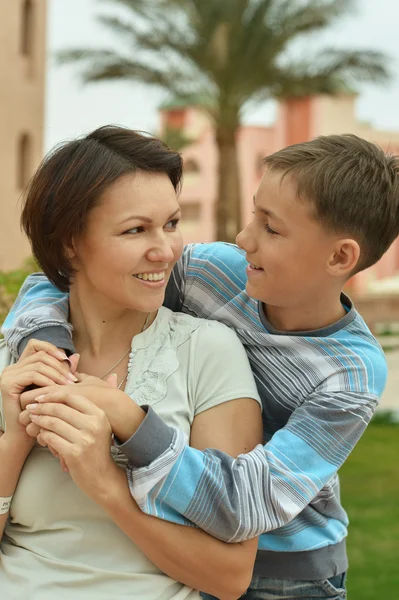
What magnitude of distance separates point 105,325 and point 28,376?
34 cm

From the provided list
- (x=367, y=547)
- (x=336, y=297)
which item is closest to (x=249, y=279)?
(x=336, y=297)

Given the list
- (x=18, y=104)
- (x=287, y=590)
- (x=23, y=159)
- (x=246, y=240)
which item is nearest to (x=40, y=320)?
(x=246, y=240)

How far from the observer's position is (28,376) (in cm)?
223

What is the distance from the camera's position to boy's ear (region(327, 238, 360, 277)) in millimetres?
2369

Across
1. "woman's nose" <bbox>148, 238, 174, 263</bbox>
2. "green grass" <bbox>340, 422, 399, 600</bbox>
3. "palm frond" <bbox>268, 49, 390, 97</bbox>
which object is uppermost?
"woman's nose" <bbox>148, 238, 174, 263</bbox>

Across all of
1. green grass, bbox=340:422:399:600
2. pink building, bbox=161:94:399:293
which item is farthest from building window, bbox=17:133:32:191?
green grass, bbox=340:422:399:600

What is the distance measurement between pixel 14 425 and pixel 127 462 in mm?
292

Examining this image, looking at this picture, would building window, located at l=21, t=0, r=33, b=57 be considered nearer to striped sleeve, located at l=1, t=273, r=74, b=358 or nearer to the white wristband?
→ striped sleeve, located at l=1, t=273, r=74, b=358

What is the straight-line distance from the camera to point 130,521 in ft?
7.05

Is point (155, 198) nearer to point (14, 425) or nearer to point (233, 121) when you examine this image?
point (14, 425)

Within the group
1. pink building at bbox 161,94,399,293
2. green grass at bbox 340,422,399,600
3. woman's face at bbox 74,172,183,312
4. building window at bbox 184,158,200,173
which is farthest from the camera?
building window at bbox 184,158,200,173

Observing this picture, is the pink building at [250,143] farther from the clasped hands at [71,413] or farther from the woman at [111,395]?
the clasped hands at [71,413]

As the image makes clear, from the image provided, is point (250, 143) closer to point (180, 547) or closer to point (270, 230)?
point (270, 230)

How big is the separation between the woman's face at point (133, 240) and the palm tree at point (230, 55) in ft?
54.2
